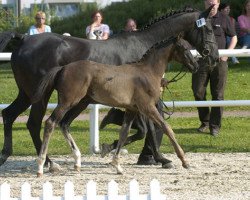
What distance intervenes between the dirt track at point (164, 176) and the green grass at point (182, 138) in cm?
57

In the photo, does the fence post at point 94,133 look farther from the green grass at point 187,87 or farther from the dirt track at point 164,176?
the green grass at point 187,87

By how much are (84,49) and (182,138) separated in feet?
10.5

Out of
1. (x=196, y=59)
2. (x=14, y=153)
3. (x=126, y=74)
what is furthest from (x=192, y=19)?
(x=14, y=153)

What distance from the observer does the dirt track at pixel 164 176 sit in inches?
354

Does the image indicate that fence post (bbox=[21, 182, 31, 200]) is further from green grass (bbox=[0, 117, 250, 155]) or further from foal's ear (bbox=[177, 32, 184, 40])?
green grass (bbox=[0, 117, 250, 155])

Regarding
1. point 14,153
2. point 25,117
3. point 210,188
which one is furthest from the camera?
point 25,117

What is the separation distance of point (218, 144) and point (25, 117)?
4405 mm

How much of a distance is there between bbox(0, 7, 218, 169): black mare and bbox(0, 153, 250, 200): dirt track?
63 cm

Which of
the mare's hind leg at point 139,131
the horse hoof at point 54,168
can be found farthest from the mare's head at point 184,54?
the horse hoof at point 54,168

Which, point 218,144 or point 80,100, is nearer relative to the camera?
point 80,100

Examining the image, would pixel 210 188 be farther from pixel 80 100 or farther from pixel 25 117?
pixel 25 117

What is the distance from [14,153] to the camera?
1261 cm

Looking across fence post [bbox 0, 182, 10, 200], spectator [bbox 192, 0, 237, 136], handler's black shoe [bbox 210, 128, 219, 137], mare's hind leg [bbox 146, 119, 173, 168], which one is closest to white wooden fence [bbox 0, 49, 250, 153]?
mare's hind leg [bbox 146, 119, 173, 168]

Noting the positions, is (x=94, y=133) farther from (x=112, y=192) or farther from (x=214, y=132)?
(x=112, y=192)
